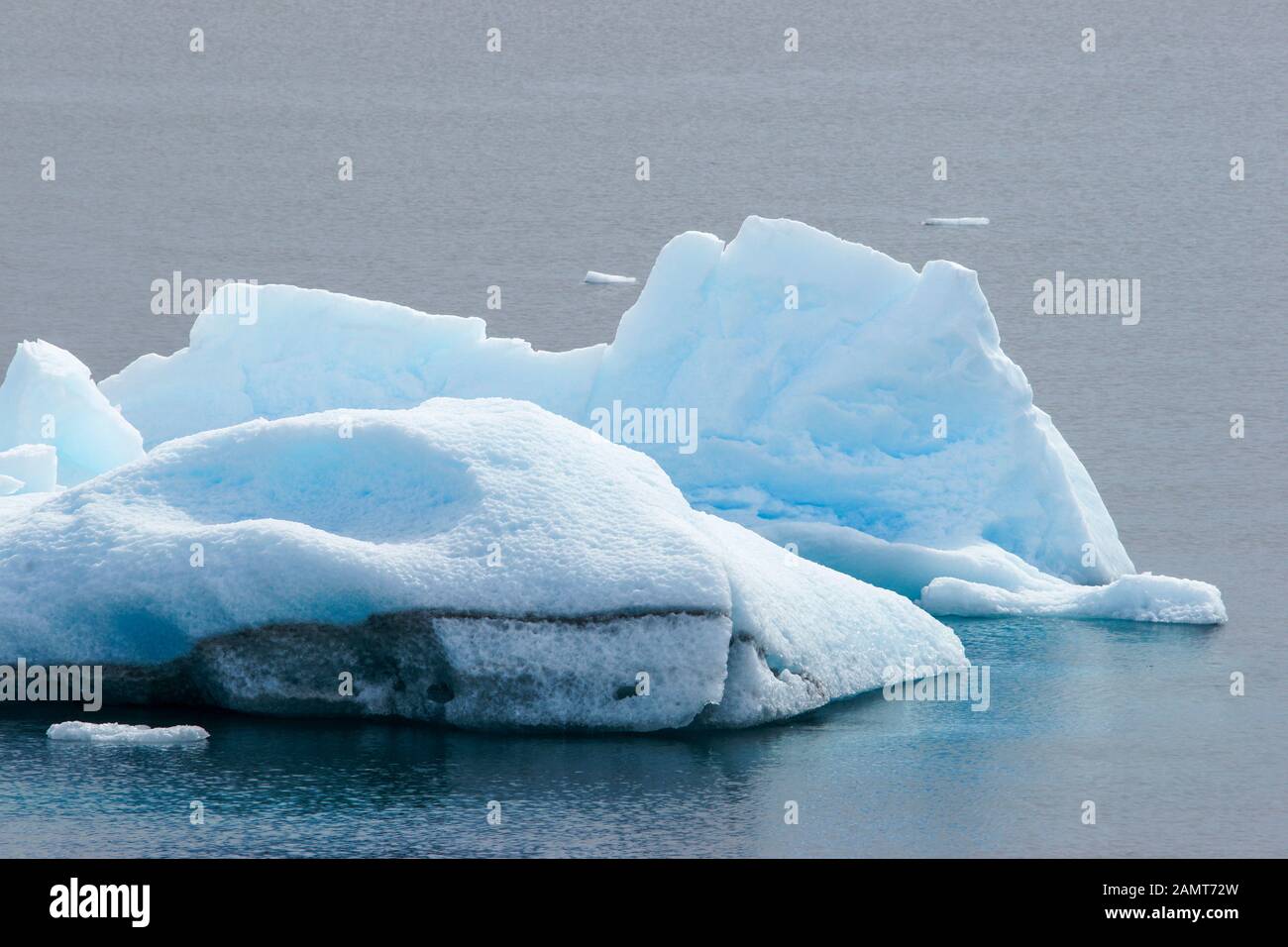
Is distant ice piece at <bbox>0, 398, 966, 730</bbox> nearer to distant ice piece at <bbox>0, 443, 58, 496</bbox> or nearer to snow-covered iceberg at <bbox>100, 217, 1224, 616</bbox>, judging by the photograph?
distant ice piece at <bbox>0, 443, 58, 496</bbox>

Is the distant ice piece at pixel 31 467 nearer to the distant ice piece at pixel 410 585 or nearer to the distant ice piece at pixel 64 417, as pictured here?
the distant ice piece at pixel 64 417

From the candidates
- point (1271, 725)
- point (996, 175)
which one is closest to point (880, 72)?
point (996, 175)

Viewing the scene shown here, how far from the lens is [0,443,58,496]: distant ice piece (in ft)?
61.1

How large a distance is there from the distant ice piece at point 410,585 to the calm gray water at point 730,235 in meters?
0.35

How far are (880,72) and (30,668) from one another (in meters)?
46.1

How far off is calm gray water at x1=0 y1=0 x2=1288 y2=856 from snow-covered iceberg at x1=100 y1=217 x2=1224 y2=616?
1.87 metres

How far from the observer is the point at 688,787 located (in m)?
11.7

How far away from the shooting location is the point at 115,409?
20.3 m

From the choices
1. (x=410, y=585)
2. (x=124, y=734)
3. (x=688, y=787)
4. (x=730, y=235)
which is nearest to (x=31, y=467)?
(x=124, y=734)

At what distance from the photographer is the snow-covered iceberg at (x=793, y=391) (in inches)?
760

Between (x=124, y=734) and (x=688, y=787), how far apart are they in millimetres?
3571

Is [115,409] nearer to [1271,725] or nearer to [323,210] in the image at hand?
[1271,725]

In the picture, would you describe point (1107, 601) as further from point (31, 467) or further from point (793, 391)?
point (31, 467)

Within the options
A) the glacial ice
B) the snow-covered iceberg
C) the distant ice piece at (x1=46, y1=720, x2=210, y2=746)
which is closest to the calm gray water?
the distant ice piece at (x1=46, y1=720, x2=210, y2=746)
